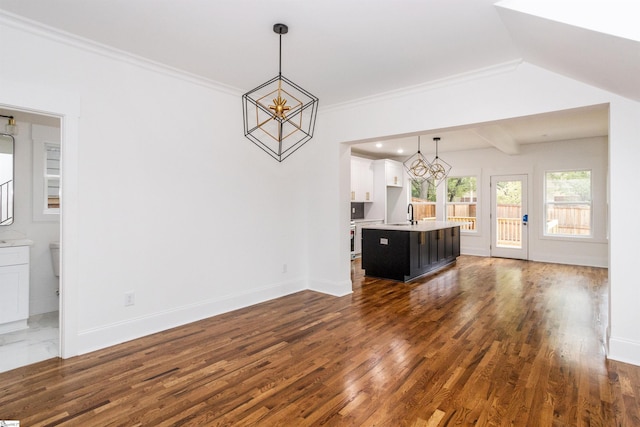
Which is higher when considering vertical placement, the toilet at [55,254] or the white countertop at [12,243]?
the white countertop at [12,243]

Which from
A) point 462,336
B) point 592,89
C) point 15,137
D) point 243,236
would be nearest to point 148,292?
point 243,236

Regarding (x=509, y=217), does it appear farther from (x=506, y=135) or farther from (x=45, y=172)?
(x=45, y=172)

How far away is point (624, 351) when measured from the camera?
2.65 metres

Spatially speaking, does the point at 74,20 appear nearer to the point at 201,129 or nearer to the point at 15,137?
the point at 201,129

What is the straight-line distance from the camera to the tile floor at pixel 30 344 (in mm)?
2650

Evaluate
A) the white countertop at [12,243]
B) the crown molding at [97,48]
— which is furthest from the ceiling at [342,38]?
the white countertop at [12,243]

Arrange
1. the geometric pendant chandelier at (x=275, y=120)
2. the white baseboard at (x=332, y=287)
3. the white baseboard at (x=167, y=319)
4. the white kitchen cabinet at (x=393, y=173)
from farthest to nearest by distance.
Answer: the white kitchen cabinet at (x=393, y=173)
the white baseboard at (x=332, y=287)
the geometric pendant chandelier at (x=275, y=120)
the white baseboard at (x=167, y=319)

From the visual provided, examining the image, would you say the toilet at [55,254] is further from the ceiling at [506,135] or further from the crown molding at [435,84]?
the ceiling at [506,135]

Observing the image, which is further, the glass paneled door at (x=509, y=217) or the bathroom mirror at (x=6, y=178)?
the glass paneled door at (x=509, y=217)

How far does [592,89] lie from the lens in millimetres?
2787

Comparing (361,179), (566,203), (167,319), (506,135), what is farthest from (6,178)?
(566,203)

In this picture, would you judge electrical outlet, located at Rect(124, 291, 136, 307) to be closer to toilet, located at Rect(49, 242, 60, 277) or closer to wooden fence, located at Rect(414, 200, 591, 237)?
toilet, located at Rect(49, 242, 60, 277)

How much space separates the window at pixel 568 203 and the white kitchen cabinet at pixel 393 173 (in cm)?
332

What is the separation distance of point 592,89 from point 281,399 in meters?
3.47
